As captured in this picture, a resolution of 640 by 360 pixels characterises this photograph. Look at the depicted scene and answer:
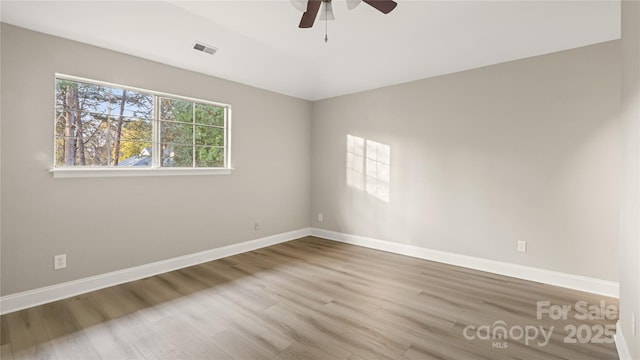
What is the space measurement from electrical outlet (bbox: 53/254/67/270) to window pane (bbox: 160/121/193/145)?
156cm

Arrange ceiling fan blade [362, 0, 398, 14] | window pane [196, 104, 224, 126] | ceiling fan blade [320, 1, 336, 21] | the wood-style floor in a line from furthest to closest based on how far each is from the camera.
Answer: window pane [196, 104, 224, 126] < ceiling fan blade [320, 1, 336, 21] < ceiling fan blade [362, 0, 398, 14] < the wood-style floor

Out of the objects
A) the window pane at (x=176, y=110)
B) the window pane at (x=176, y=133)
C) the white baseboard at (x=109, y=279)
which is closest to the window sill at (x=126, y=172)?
the window pane at (x=176, y=133)

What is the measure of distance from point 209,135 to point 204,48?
3.82 ft

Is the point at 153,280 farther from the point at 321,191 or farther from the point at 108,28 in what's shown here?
the point at 321,191

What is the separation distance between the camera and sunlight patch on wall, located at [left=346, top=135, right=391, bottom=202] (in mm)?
4434

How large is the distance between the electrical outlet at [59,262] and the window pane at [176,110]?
178 cm

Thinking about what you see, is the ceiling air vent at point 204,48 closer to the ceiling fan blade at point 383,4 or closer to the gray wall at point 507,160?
the ceiling fan blade at point 383,4

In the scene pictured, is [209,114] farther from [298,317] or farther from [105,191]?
[298,317]

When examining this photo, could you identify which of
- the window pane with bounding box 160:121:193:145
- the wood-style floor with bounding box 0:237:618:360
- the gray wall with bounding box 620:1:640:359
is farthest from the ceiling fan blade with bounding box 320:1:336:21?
the wood-style floor with bounding box 0:237:618:360

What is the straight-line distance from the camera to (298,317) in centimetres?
242

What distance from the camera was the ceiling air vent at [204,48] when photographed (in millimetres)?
3195

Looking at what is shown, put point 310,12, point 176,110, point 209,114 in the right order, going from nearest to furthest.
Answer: point 310,12 < point 176,110 < point 209,114

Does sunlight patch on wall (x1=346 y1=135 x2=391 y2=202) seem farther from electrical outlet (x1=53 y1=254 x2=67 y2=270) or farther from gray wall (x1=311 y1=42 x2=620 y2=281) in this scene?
electrical outlet (x1=53 y1=254 x2=67 y2=270)

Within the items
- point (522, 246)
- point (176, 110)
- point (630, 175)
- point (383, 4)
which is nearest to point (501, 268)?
point (522, 246)
